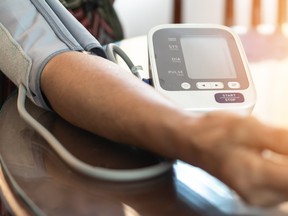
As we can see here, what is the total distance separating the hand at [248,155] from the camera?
46cm

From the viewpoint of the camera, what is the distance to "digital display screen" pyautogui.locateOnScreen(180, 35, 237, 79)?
76 centimetres

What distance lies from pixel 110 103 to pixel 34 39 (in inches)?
7.3

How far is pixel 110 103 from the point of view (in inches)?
23.6

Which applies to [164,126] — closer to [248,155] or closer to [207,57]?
[248,155]

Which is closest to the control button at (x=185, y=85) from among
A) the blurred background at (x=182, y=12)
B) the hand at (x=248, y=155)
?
the hand at (x=248, y=155)

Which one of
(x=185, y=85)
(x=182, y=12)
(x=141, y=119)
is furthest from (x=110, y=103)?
(x=182, y=12)

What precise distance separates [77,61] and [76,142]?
0.10 meters

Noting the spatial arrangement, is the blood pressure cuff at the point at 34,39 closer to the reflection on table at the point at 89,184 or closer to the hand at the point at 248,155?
the reflection on table at the point at 89,184

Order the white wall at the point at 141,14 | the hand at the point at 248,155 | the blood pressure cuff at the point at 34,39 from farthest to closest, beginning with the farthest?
1. the white wall at the point at 141,14
2. the blood pressure cuff at the point at 34,39
3. the hand at the point at 248,155

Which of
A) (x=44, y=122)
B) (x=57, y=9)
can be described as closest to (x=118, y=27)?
(x=57, y=9)

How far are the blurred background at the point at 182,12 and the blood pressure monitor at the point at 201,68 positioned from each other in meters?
1.12

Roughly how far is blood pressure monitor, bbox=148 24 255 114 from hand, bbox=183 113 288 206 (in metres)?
0.22

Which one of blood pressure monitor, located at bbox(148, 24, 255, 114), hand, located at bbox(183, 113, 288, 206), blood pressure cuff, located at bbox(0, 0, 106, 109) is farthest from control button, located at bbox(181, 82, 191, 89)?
hand, located at bbox(183, 113, 288, 206)

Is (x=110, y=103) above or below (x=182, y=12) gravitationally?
above
